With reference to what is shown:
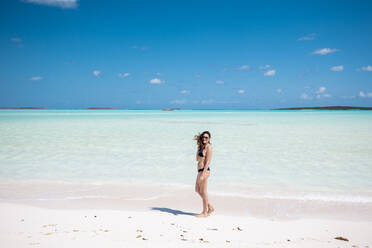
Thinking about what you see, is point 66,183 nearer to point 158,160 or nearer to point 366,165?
point 158,160

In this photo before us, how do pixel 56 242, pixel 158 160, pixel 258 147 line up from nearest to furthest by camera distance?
pixel 56 242, pixel 158 160, pixel 258 147

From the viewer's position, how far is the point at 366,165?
914 cm

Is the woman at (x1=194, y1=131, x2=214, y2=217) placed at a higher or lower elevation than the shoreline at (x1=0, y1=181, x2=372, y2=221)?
higher

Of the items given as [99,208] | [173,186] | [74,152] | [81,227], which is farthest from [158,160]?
[81,227]

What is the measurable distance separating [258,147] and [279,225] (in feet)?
29.2

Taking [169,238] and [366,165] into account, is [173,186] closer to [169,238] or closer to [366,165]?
[169,238]

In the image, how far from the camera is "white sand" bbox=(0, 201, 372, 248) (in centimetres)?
354

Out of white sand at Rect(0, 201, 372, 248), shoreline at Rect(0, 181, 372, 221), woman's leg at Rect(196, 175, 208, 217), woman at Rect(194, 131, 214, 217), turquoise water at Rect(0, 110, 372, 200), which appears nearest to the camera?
white sand at Rect(0, 201, 372, 248)

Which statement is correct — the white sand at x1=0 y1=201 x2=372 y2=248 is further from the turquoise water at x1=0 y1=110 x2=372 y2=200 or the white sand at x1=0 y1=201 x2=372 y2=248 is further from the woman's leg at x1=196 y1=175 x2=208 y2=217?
the turquoise water at x1=0 y1=110 x2=372 y2=200

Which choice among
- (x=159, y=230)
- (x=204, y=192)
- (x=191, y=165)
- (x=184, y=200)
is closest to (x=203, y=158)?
(x=204, y=192)

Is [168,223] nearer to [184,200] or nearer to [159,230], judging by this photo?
[159,230]

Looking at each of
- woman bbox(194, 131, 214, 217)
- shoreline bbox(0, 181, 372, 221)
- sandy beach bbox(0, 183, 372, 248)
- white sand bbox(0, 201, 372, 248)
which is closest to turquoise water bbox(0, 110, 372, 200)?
shoreline bbox(0, 181, 372, 221)

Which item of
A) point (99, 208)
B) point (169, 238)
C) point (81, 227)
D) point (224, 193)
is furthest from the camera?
point (224, 193)

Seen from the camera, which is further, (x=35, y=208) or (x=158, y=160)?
(x=158, y=160)
